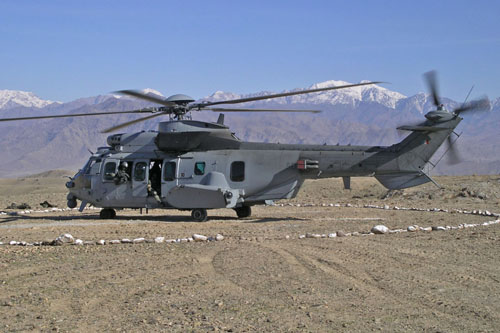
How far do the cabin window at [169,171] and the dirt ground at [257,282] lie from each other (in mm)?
3675

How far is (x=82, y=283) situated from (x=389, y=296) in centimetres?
527

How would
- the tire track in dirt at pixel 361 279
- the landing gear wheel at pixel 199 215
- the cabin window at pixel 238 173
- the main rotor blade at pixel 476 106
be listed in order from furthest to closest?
the cabin window at pixel 238 173 < the landing gear wheel at pixel 199 215 < the main rotor blade at pixel 476 106 < the tire track in dirt at pixel 361 279

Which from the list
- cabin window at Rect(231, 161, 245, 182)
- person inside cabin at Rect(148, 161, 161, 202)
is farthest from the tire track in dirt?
person inside cabin at Rect(148, 161, 161, 202)

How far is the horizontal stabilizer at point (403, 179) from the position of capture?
2075 centimetres

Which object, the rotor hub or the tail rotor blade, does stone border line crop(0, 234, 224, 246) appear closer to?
the rotor hub

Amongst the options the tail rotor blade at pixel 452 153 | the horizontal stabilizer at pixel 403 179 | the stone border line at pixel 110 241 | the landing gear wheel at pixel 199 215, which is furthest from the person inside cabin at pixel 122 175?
the tail rotor blade at pixel 452 153

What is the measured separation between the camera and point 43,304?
9.05 m

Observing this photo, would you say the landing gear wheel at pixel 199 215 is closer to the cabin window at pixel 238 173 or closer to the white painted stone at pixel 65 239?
the cabin window at pixel 238 173

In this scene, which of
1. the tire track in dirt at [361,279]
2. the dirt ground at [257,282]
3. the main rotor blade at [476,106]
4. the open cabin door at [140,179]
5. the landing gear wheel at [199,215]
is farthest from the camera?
the open cabin door at [140,179]

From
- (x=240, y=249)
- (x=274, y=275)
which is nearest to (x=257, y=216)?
(x=240, y=249)

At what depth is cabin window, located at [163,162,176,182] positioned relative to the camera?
2167cm

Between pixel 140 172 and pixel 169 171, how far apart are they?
3.84 feet

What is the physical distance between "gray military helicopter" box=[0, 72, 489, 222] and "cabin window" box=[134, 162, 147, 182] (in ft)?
0.12

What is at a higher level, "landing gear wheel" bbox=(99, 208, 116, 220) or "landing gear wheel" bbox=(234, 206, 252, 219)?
"landing gear wheel" bbox=(234, 206, 252, 219)
